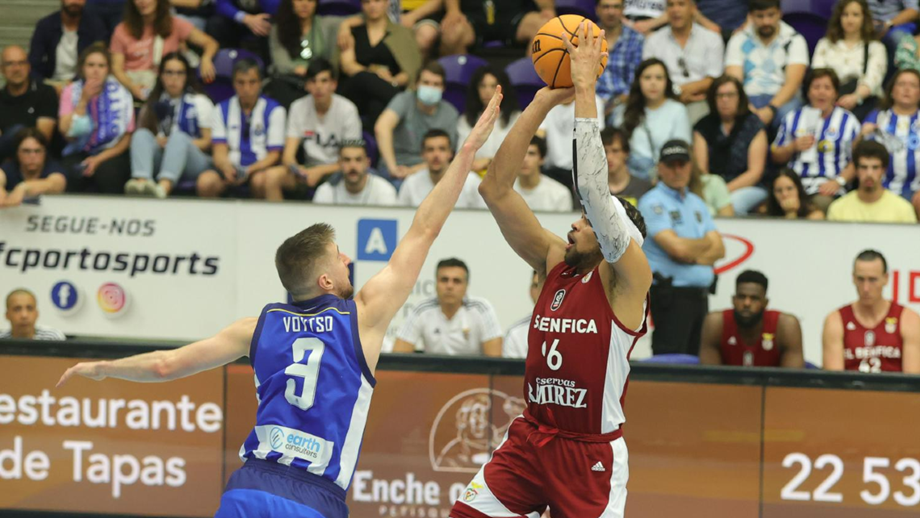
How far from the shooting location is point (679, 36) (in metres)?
11.0

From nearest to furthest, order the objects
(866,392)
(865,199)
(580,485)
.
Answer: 1. (580,485)
2. (866,392)
3. (865,199)

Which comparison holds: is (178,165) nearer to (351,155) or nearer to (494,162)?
(351,155)

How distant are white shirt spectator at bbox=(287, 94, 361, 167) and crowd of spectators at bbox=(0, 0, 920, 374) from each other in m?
0.02

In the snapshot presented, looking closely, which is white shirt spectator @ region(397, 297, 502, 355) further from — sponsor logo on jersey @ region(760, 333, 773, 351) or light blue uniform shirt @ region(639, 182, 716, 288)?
sponsor logo on jersey @ region(760, 333, 773, 351)

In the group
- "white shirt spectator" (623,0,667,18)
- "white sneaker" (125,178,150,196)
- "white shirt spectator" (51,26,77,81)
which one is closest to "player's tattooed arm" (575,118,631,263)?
"white sneaker" (125,178,150,196)

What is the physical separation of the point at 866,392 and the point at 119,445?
488 cm

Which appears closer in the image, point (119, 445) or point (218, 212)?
point (119, 445)

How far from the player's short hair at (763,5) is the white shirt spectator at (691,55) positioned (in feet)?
1.41

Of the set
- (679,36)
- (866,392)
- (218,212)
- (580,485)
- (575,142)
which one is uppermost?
(679,36)

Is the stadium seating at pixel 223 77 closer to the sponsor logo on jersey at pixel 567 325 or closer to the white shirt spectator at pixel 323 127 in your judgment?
the white shirt spectator at pixel 323 127

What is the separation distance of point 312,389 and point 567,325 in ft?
4.71

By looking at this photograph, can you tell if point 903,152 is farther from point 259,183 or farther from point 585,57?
point 585,57

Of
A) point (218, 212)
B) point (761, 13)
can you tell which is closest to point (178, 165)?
point (218, 212)

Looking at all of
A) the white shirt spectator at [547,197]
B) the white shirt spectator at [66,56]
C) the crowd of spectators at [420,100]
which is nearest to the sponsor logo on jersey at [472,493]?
the crowd of spectators at [420,100]
